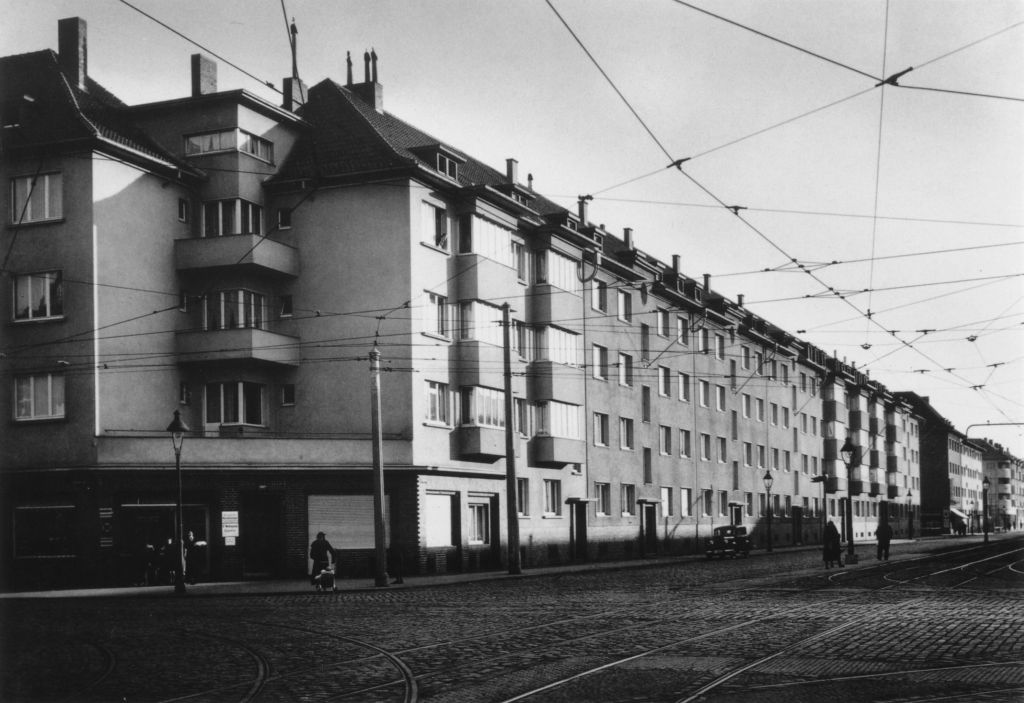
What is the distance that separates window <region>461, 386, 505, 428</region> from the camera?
40844mm

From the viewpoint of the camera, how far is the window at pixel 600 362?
5088 centimetres

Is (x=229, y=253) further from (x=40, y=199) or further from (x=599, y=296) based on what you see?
(x=599, y=296)

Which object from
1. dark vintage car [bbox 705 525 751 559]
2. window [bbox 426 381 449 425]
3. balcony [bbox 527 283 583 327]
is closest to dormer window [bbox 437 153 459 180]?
balcony [bbox 527 283 583 327]

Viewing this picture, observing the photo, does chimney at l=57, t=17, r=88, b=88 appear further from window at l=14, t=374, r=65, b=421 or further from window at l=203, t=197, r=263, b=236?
window at l=14, t=374, r=65, b=421

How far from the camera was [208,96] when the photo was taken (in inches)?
1548

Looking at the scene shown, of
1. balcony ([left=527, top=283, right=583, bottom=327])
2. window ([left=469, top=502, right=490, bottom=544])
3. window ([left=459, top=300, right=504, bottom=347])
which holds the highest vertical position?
balcony ([left=527, top=283, right=583, bottom=327])

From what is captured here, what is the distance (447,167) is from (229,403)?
10.8m

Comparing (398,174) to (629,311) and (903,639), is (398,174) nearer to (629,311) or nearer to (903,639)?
(629,311)

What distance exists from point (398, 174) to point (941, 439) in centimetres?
10956

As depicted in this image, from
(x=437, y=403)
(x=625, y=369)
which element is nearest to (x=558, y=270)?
(x=625, y=369)

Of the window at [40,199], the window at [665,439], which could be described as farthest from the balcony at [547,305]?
the window at [40,199]

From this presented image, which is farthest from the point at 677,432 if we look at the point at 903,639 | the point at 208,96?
the point at 903,639

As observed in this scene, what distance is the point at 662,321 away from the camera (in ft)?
194

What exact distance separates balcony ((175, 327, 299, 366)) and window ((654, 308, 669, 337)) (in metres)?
23.7
